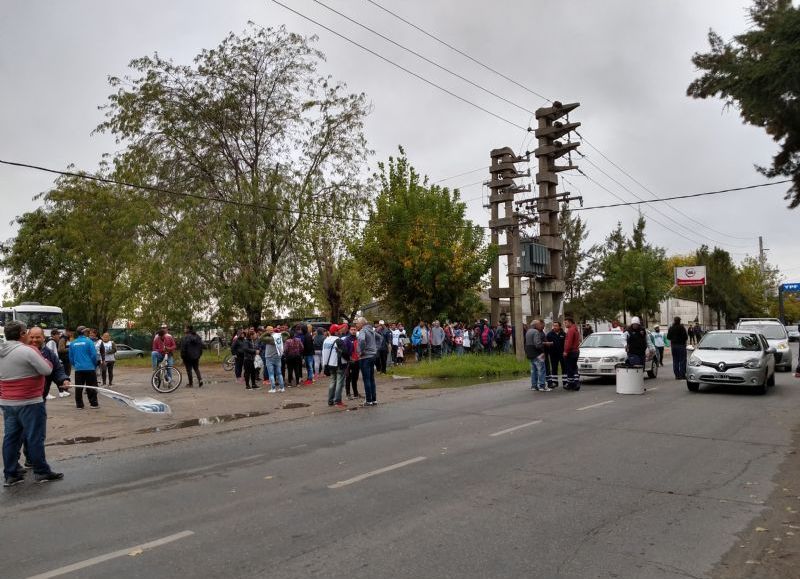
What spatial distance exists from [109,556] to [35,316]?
38818mm

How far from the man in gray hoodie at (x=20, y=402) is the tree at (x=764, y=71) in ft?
39.0

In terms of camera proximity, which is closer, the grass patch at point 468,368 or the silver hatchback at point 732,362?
the silver hatchback at point 732,362

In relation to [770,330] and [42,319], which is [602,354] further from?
[42,319]

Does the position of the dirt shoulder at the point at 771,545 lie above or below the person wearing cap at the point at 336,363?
below

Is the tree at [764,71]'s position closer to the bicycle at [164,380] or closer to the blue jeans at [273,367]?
the blue jeans at [273,367]

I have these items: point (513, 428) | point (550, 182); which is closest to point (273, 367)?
point (513, 428)

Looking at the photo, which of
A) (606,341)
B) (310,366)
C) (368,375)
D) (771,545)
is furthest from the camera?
(310,366)

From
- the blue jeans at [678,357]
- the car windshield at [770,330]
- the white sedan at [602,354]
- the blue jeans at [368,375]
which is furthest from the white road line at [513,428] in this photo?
the car windshield at [770,330]

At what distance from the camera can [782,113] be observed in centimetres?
1153

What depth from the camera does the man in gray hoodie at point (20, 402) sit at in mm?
7559

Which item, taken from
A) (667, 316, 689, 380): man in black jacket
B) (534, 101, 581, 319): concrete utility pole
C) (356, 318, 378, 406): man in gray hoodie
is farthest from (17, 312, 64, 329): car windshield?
(667, 316, 689, 380): man in black jacket

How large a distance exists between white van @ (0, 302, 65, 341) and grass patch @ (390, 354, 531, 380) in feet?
82.7

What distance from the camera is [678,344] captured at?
1889 cm

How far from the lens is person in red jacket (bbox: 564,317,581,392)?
53.5ft
